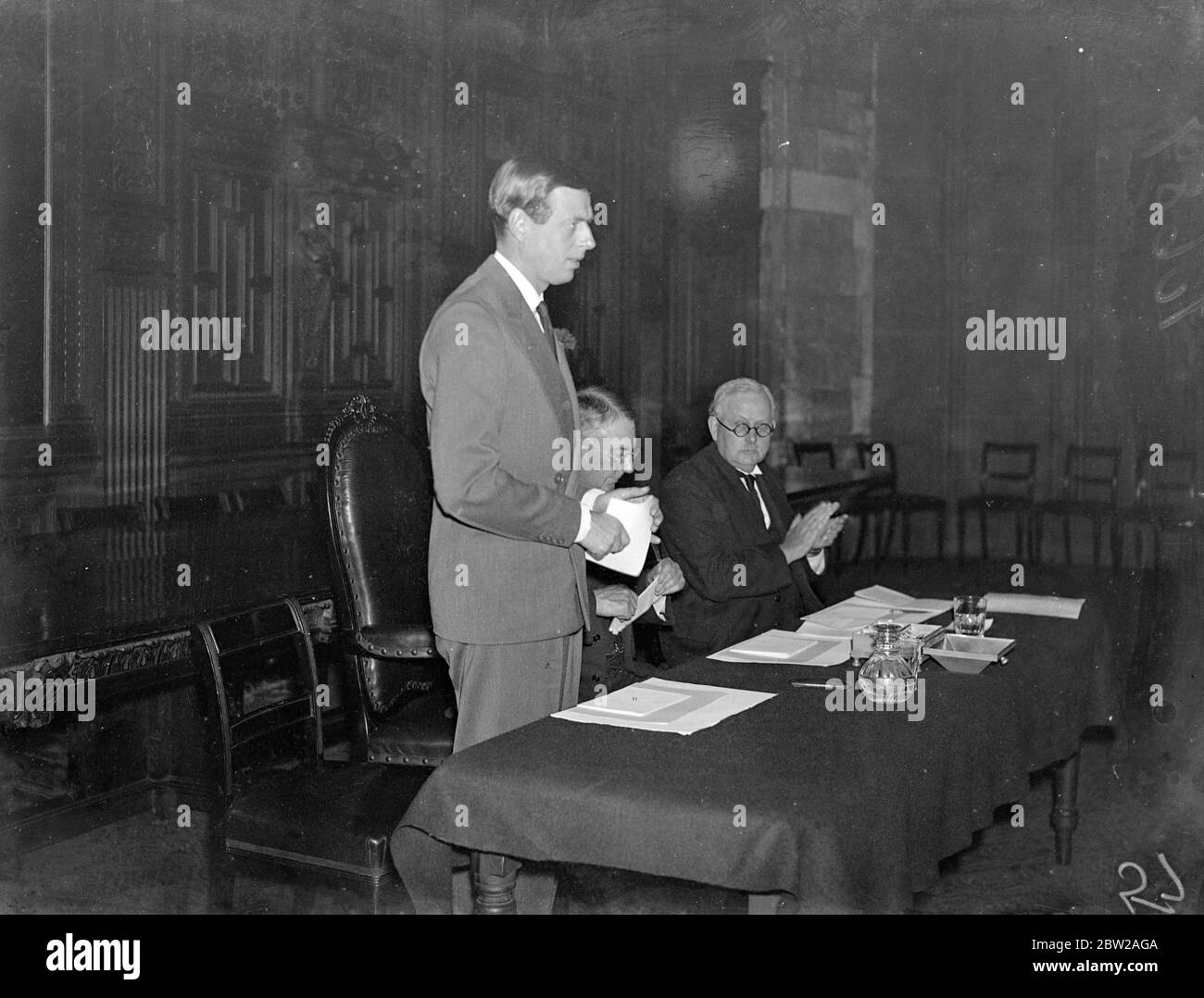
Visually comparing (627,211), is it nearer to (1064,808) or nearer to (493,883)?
(1064,808)

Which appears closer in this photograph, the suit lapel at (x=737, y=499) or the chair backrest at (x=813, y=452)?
the suit lapel at (x=737, y=499)

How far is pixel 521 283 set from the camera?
2.31m

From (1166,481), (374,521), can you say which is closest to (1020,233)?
(1166,481)

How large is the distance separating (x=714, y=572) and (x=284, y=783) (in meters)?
1.46

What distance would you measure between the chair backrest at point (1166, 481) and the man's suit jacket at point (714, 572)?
3.82 meters

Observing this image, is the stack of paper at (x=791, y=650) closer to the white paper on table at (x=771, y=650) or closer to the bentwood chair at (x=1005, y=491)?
the white paper on table at (x=771, y=650)

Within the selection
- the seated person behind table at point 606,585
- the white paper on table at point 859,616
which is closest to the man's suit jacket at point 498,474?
the seated person behind table at point 606,585

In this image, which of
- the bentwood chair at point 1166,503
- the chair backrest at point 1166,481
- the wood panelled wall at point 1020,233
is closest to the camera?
the bentwood chair at point 1166,503

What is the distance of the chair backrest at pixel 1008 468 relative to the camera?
7.45 m

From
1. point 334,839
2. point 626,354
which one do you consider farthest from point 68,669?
point 626,354

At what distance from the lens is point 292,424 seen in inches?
186

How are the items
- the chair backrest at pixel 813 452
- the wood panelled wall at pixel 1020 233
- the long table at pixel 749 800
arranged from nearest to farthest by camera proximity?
the long table at pixel 749 800
the wood panelled wall at pixel 1020 233
the chair backrest at pixel 813 452

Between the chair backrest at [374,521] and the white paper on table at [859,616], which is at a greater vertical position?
the chair backrest at [374,521]
